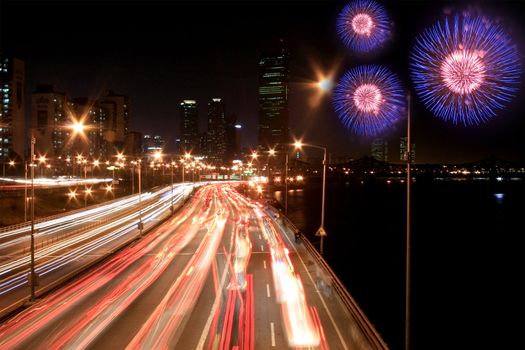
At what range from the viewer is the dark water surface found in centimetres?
3391

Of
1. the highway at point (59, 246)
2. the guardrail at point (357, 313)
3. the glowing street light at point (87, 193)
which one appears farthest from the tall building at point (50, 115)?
the guardrail at point (357, 313)

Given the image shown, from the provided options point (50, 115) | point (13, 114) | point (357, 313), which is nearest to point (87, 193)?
point (13, 114)

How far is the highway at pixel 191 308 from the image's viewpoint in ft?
57.2

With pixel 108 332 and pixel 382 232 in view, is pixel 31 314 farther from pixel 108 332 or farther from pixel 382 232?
pixel 382 232

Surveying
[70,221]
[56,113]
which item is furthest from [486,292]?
[56,113]

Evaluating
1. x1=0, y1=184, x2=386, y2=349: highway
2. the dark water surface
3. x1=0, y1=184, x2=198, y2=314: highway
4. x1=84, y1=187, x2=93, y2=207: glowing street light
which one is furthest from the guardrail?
x1=84, y1=187, x2=93, y2=207: glowing street light

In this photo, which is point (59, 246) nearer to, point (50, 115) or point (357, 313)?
point (357, 313)

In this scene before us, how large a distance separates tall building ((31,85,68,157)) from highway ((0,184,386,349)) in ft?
478

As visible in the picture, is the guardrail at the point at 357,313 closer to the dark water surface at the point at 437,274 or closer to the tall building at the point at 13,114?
the dark water surface at the point at 437,274

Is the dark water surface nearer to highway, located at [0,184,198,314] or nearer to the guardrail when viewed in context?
the guardrail

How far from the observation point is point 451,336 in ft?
107

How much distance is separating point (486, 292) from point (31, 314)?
4327 cm

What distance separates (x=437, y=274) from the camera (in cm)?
5512

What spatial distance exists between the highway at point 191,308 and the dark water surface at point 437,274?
29.3 ft
